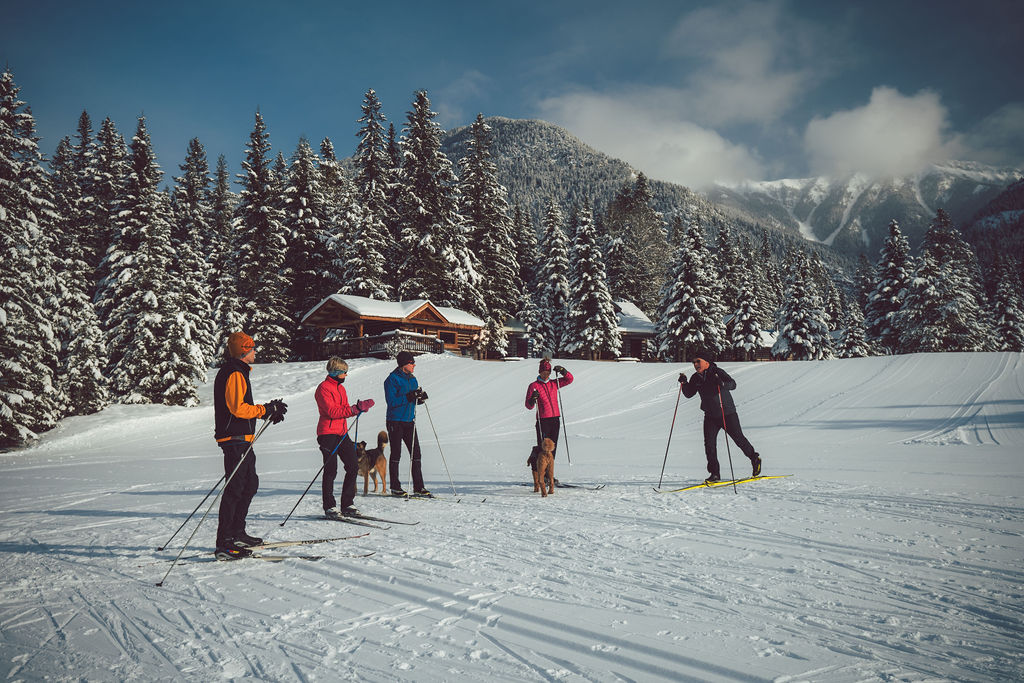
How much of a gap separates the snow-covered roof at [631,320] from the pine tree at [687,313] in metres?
5.71

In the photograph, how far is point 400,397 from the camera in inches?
293

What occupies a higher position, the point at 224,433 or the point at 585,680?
the point at 224,433

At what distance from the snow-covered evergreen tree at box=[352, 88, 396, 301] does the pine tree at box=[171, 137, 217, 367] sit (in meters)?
8.40

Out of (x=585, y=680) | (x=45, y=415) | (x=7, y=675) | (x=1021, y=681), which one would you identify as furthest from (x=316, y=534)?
(x=45, y=415)

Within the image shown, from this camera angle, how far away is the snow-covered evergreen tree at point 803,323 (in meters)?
40.6

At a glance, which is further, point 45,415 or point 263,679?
point 45,415

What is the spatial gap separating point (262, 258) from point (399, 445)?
34237 millimetres

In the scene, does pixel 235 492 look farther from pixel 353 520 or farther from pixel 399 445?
pixel 399 445

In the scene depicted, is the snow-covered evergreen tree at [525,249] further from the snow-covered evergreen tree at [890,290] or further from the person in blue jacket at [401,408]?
the person in blue jacket at [401,408]

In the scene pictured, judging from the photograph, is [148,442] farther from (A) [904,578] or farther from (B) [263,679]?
(A) [904,578]

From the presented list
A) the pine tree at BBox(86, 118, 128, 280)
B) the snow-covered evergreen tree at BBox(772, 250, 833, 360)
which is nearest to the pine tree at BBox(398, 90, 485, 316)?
the pine tree at BBox(86, 118, 128, 280)

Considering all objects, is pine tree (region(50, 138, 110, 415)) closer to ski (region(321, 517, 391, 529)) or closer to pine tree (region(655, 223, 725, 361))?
ski (region(321, 517, 391, 529))

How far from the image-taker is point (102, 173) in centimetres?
3606

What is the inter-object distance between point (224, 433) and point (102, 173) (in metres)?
41.2
